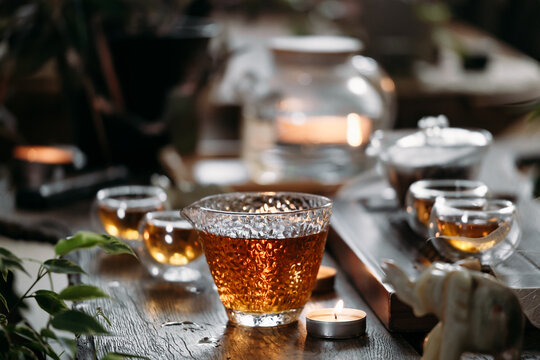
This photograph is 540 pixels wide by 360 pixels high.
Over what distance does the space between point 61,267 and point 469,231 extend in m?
0.39

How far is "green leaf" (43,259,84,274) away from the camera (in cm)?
59

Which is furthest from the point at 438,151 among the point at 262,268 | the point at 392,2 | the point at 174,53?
the point at 392,2

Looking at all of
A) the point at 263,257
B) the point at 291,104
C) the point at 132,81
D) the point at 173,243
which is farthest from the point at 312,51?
the point at 263,257

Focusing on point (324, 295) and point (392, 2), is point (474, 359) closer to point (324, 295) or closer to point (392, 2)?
point (324, 295)

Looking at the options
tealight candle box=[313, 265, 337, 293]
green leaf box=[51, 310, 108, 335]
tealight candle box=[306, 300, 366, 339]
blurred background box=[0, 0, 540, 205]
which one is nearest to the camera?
green leaf box=[51, 310, 108, 335]

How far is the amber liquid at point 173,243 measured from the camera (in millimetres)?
815

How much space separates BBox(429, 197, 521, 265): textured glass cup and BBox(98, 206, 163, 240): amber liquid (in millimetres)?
345

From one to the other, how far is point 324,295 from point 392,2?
181 centimetres

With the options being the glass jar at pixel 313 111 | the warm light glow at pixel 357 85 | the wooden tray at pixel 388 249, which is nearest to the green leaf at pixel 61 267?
the wooden tray at pixel 388 249

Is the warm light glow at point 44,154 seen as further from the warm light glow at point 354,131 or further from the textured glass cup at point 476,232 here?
the textured glass cup at point 476,232

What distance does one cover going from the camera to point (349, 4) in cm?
271

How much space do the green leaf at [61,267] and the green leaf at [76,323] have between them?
4 cm

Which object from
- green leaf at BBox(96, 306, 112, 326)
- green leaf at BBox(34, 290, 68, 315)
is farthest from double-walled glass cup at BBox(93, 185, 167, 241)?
green leaf at BBox(34, 290, 68, 315)

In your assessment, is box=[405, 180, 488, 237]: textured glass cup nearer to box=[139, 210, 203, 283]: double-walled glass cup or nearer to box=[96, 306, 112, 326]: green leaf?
box=[139, 210, 203, 283]: double-walled glass cup
